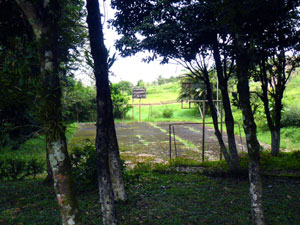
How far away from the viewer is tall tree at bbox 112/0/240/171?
5695 mm

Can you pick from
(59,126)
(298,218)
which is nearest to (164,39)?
(59,126)

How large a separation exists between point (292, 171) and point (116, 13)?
674 cm

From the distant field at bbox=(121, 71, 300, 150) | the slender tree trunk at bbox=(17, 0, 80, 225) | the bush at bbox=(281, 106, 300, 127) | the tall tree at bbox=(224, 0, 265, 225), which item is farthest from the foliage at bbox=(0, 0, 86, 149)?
the bush at bbox=(281, 106, 300, 127)

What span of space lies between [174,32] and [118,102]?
73.1ft

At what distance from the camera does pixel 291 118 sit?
50.1ft

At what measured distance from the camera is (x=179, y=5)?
5.75 m

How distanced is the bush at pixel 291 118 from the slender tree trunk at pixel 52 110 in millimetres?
15969

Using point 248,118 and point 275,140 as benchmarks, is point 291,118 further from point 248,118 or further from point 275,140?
point 248,118

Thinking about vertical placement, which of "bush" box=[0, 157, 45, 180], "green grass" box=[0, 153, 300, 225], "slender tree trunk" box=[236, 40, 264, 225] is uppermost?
"slender tree trunk" box=[236, 40, 264, 225]

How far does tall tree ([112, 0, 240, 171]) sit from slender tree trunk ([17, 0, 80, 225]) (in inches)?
128

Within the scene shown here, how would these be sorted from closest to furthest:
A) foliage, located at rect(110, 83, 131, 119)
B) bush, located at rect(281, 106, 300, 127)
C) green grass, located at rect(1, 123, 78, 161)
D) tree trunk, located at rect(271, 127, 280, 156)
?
tree trunk, located at rect(271, 127, 280, 156)
green grass, located at rect(1, 123, 78, 161)
bush, located at rect(281, 106, 300, 127)
foliage, located at rect(110, 83, 131, 119)

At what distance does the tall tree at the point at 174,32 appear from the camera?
5695mm

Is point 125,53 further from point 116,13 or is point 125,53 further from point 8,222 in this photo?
point 8,222

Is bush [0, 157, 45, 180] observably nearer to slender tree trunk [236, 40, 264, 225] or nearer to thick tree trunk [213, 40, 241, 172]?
thick tree trunk [213, 40, 241, 172]
